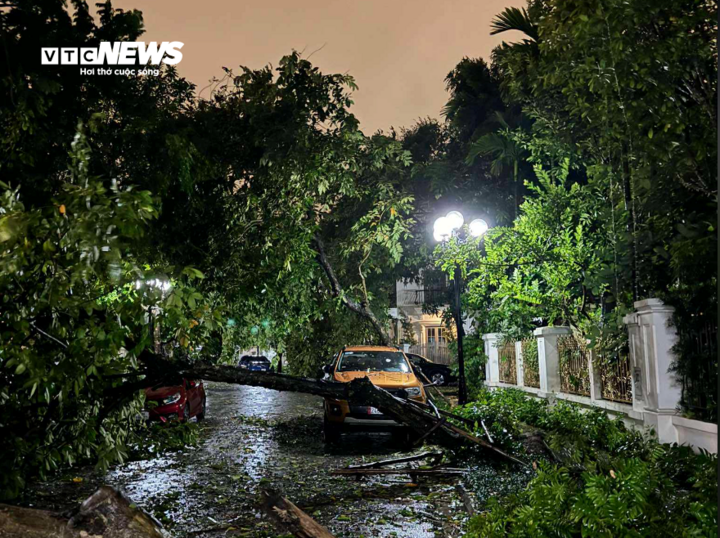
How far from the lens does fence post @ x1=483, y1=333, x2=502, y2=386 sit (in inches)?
782

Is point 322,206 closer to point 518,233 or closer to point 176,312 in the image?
point 518,233

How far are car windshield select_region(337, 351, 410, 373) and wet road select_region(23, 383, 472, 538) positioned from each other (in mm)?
1438

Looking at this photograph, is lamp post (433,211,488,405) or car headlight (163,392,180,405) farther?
lamp post (433,211,488,405)

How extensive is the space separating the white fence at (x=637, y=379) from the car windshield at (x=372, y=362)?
3589 millimetres

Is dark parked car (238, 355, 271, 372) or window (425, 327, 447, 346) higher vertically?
window (425, 327, 447, 346)

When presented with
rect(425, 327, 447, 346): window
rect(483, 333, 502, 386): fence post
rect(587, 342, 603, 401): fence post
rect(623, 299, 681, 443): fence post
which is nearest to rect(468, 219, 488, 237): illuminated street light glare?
rect(587, 342, 603, 401): fence post

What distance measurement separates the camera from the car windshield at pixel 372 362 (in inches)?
542

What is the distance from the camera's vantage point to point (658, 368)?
938cm

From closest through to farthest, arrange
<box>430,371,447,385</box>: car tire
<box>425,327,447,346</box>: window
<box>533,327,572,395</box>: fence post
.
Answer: <box>533,327,572,395</box>: fence post
<box>430,371,447,385</box>: car tire
<box>425,327,447,346</box>: window

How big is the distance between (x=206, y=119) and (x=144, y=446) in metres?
6.66

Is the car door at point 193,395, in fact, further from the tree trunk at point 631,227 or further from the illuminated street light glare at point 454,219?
the tree trunk at point 631,227

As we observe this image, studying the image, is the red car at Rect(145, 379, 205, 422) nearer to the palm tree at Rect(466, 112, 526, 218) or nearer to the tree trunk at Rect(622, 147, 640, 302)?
the tree trunk at Rect(622, 147, 640, 302)

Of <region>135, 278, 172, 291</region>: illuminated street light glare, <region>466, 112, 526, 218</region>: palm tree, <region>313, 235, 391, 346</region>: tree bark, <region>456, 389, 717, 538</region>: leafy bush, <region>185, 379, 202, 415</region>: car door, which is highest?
<region>466, 112, 526, 218</region>: palm tree

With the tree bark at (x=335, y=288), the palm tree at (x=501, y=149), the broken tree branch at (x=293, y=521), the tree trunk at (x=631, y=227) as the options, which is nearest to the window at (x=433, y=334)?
the palm tree at (x=501, y=149)
